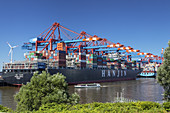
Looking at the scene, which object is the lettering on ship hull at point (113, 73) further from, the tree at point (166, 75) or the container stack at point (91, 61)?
the tree at point (166, 75)

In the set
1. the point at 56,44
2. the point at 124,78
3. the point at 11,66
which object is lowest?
the point at 124,78

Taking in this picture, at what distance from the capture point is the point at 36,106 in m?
22.7

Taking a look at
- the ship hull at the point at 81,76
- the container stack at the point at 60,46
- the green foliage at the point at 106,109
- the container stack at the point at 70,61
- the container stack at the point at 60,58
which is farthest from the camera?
the container stack at the point at 60,46

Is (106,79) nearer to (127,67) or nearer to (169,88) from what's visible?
(127,67)

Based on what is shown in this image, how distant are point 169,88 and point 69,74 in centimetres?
7031

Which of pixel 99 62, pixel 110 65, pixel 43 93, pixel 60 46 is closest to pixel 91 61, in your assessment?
pixel 99 62

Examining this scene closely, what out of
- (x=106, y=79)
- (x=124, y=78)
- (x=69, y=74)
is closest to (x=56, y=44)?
(x=69, y=74)

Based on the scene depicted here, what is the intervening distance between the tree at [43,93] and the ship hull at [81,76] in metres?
52.6

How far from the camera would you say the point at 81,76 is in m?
101

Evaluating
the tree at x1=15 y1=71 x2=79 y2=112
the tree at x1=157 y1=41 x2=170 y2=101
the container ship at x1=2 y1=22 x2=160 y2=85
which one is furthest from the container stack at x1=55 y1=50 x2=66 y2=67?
the tree at x1=157 y1=41 x2=170 y2=101

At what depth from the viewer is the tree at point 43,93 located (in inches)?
893

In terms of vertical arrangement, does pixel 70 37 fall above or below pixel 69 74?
above

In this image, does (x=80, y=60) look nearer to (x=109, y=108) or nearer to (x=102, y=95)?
(x=102, y=95)

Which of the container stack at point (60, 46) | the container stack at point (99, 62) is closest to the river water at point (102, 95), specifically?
the container stack at point (60, 46)
